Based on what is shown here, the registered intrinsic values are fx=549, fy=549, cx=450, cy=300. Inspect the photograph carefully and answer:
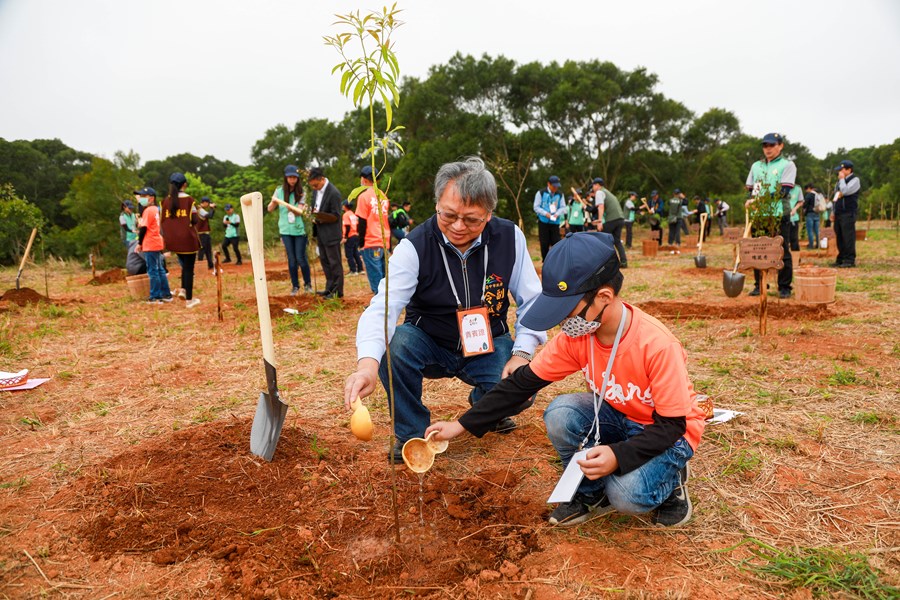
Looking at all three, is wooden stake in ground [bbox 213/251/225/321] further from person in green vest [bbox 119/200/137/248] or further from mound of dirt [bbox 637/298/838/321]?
person in green vest [bbox 119/200/137/248]

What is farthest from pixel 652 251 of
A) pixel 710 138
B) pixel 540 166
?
pixel 710 138

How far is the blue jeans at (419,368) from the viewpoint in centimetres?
282

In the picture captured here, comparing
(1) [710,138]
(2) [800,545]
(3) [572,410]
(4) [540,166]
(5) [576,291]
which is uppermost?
(1) [710,138]

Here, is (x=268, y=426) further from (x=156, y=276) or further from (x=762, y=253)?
(x=156, y=276)

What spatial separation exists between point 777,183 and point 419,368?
18.0 feet

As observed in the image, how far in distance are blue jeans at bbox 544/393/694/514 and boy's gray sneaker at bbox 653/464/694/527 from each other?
0.34ft

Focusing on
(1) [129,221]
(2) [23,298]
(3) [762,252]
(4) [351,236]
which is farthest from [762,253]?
(1) [129,221]

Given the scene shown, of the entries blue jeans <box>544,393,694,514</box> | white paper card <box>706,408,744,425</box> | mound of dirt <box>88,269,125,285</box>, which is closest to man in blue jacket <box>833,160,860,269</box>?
white paper card <box>706,408,744,425</box>

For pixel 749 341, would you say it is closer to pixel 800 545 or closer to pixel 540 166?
pixel 800 545

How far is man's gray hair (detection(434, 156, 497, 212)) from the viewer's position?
2.57 m

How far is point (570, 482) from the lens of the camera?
2062 millimetres

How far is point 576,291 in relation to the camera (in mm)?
1901

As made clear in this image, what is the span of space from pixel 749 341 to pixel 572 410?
3310 millimetres

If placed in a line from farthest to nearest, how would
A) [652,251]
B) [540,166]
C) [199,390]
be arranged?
[540,166] < [652,251] < [199,390]
